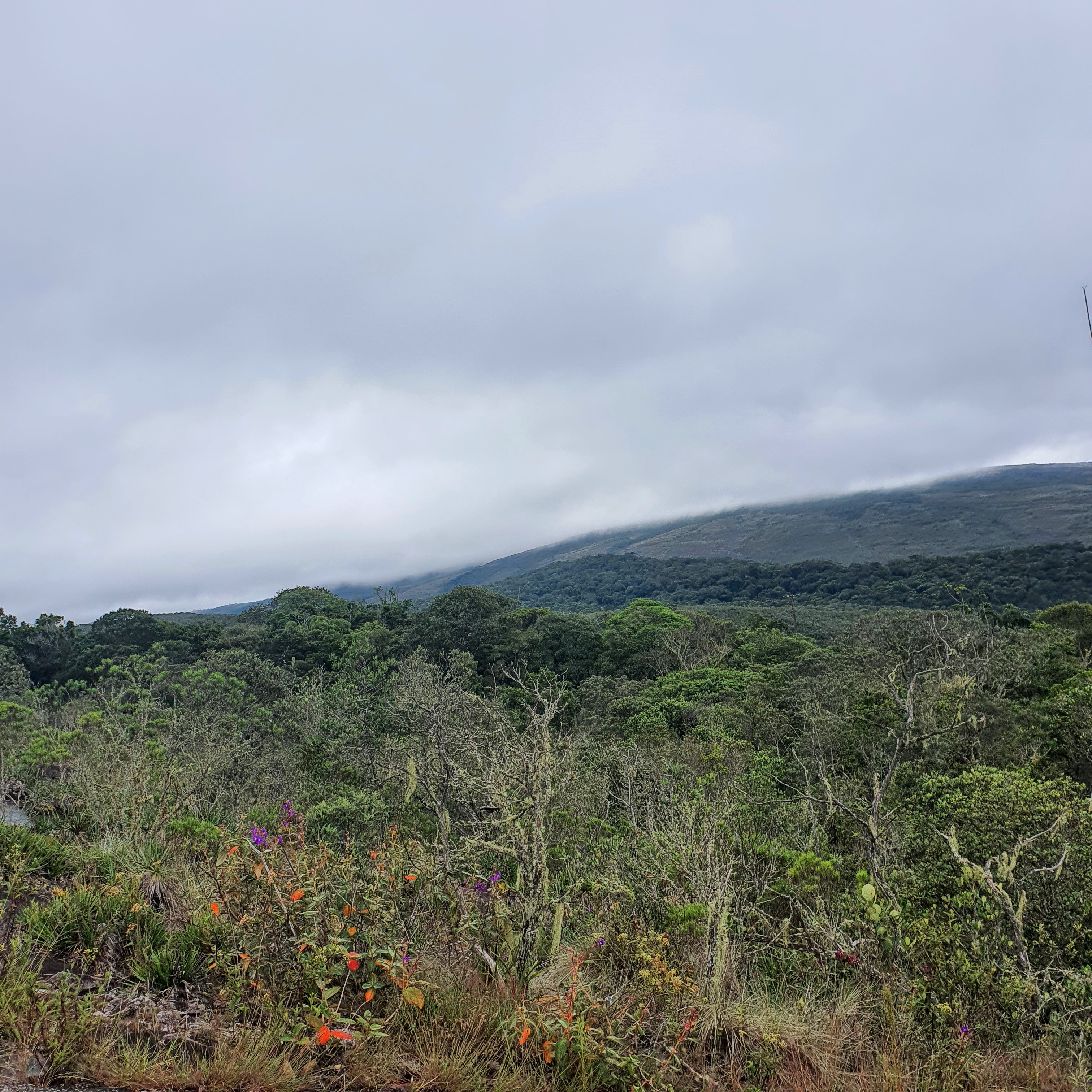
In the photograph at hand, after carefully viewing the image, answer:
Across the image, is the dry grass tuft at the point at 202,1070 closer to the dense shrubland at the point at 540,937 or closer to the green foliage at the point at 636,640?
the dense shrubland at the point at 540,937

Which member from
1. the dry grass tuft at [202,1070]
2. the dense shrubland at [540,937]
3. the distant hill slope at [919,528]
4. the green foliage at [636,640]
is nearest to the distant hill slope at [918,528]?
the distant hill slope at [919,528]

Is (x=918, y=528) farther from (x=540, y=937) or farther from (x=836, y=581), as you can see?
(x=540, y=937)

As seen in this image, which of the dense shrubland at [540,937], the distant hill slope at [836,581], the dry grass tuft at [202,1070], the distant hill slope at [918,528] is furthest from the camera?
the distant hill slope at [918,528]

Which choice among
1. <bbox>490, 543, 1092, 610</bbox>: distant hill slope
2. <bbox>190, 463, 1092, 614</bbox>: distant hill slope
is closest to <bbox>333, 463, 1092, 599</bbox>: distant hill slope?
<bbox>190, 463, 1092, 614</bbox>: distant hill slope

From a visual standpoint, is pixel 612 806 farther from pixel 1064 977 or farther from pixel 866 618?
pixel 866 618

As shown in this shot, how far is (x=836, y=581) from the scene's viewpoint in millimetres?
90250

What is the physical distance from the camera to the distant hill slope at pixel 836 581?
7062 cm

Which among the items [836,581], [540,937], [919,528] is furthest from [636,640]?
[919,528]

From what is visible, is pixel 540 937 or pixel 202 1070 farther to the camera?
pixel 540 937

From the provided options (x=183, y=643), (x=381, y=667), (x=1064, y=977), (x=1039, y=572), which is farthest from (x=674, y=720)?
(x=1039, y=572)

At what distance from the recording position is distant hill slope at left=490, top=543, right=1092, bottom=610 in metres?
70.6

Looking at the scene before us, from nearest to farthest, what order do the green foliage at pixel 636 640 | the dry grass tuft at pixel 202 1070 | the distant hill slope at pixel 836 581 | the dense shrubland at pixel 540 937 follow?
the dry grass tuft at pixel 202 1070, the dense shrubland at pixel 540 937, the green foliage at pixel 636 640, the distant hill slope at pixel 836 581

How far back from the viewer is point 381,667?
35.6m

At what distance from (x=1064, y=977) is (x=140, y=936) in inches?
200
